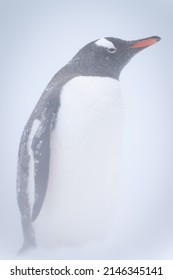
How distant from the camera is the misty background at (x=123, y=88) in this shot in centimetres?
106

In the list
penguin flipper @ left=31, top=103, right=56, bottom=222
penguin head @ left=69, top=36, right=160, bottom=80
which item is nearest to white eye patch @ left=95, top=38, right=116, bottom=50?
Result: penguin head @ left=69, top=36, right=160, bottom=80

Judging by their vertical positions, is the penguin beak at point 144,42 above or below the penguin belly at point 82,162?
above

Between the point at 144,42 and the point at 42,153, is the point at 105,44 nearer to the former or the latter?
the point at 144,42

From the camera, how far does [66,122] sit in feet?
3.22

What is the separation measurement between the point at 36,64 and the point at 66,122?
19 centimetres

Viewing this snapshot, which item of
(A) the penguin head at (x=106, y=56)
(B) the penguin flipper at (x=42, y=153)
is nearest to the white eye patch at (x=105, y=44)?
(A) the penguin head at (x=106, y=56)

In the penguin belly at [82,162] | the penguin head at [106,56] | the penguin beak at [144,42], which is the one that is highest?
the penguin beak at [144,42]

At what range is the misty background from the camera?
3.46ft

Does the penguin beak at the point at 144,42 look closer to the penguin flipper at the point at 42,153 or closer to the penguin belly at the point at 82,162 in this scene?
the penguin belly at the point at 82,162

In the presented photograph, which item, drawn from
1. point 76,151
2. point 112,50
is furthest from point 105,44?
point 76,151

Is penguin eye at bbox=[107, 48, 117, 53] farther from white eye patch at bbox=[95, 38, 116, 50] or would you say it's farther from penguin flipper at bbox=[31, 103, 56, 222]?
penguin flipper at bbox=[31, 103, 56, 222]

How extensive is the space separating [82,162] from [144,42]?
0.93 feet
